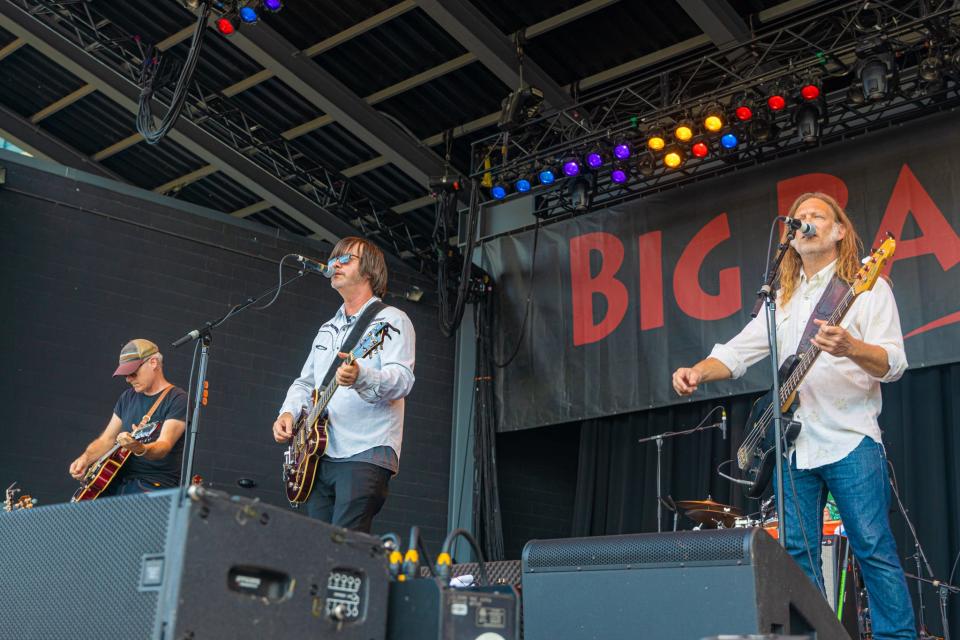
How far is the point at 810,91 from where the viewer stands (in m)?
6.63

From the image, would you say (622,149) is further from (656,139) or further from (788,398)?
(788,398)

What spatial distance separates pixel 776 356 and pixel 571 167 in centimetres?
464

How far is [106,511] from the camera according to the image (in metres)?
1.83

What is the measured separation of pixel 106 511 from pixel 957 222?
597 cm

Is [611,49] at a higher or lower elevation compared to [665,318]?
higher

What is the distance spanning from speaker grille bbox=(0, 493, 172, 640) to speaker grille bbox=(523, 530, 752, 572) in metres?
1.05

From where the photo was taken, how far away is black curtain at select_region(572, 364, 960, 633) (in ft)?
21.7

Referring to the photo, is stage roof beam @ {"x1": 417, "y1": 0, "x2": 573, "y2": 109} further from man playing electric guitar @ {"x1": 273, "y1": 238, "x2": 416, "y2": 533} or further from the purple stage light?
man playing electric guitar @ {"x1": 273, "y1": 238, "x2": 416, "y2": 533}

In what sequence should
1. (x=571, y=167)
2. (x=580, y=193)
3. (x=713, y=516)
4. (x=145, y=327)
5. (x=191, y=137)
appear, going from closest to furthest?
(x=713, y=516), (x=145, y=327), (x=571, y=167), (x=580, y=193), (x=191, y=137)

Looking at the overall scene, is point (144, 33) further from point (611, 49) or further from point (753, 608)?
point (753, 608)

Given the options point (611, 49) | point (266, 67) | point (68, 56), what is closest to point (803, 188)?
point (611, 49)

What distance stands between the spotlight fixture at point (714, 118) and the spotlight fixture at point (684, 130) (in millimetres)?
111

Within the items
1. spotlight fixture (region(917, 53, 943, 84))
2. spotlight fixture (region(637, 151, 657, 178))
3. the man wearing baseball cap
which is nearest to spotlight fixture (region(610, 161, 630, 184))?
spotlight fixture (region(637, 151, 657, 178))

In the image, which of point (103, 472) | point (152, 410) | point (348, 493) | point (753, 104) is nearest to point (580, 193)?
point (753, 104)
